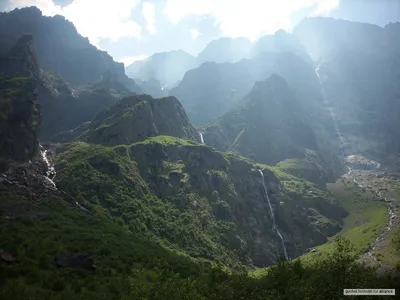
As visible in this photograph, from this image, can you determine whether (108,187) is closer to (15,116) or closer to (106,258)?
(15,116)

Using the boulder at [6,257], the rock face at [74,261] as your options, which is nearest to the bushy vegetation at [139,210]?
the rock face at [74,261]

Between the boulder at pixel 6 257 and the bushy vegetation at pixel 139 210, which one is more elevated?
the boulder at pixel 6 257

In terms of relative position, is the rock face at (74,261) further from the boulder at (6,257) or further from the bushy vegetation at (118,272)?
the boulder at (6,257)

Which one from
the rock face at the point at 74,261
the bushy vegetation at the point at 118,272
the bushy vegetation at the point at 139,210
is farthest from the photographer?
the bushy vegetation at the point at 139,210

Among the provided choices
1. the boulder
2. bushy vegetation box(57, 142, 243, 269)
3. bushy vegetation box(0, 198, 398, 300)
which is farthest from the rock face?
bushy vegetation box(57, 142, 243, 269)

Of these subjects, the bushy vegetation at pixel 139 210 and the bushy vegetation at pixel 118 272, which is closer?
the bushy vegetation at pixel 118 272

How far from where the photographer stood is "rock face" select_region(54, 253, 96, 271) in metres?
90.2

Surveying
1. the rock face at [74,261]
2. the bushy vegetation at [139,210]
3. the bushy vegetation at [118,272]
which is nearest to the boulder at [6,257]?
the bushy vegetation at [118,272]

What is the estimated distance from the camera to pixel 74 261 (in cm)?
9231

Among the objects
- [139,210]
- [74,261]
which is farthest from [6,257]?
[139,210]

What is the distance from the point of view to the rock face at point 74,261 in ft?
296

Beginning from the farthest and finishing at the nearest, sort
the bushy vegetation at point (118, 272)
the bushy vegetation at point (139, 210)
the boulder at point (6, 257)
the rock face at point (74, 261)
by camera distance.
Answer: the bushy vegetation at point (139, 210) → the rock face at point (74, 261) → the boulder at point (6, 257) → the bushy vegetation at point (118, 272)

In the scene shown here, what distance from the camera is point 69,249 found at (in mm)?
105562

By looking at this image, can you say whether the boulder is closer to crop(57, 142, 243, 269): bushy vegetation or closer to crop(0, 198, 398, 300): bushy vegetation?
crop(0, 198, 398, 300): bushy vegetation
